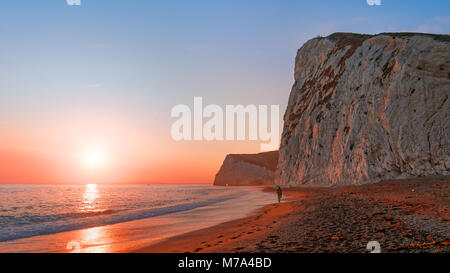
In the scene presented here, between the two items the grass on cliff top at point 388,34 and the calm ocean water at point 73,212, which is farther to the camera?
the grass on cliff top at point 388,34

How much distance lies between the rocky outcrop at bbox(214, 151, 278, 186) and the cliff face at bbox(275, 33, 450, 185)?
87.4 meters

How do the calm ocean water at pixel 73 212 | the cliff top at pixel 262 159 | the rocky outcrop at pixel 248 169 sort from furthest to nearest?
the cliff top at pixel 262 159 → the rocky outcrop at pixel 248 169 → the calm ocean water at pixel 73 212

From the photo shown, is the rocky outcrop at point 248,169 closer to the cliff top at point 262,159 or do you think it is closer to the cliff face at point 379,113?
the cliff top at point 262,159

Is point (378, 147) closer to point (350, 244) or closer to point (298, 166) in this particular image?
point (298, 166)

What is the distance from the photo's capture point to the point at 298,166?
5069cm

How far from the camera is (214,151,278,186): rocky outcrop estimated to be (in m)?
137

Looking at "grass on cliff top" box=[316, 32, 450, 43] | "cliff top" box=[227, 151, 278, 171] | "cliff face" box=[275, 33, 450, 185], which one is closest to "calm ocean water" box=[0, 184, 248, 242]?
"cliff face" box=[275, 33, 450, 185]

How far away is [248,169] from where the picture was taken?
140875 millimetres

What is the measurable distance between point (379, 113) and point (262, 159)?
119 m

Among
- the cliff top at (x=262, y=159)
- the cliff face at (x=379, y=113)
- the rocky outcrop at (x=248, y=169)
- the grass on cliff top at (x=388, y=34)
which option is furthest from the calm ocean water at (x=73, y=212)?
the cliff top at (x=262, y=159)

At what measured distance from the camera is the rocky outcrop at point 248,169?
137m
